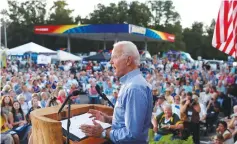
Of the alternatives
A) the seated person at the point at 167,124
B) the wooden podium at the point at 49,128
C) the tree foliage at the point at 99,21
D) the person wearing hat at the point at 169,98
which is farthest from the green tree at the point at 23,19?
the wooden podium at the point at 49,128

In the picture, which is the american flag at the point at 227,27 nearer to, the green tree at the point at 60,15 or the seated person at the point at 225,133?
the seated person at the point at 225,133

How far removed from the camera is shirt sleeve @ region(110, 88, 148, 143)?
6.42ft

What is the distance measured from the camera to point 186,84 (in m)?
13.6

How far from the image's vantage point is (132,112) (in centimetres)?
197

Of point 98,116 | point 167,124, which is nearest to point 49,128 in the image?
point 98,116

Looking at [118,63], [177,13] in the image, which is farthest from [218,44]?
[177,13]

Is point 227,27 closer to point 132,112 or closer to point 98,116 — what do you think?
point 98,116

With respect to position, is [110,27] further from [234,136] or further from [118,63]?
[118,63]

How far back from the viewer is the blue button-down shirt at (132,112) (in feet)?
6.44

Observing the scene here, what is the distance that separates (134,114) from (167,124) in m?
4.94

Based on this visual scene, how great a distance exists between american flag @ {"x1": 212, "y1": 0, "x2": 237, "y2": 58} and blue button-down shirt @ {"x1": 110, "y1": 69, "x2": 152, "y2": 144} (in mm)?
2873

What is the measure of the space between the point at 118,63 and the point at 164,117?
4.91 m

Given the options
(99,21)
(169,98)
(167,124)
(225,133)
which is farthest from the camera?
(99,21)

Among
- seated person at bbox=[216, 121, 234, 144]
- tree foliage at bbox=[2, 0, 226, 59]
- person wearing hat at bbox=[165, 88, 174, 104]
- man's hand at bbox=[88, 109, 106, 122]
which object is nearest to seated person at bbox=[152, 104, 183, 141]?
seated person at bbox=[216, 121, 234, 144]
